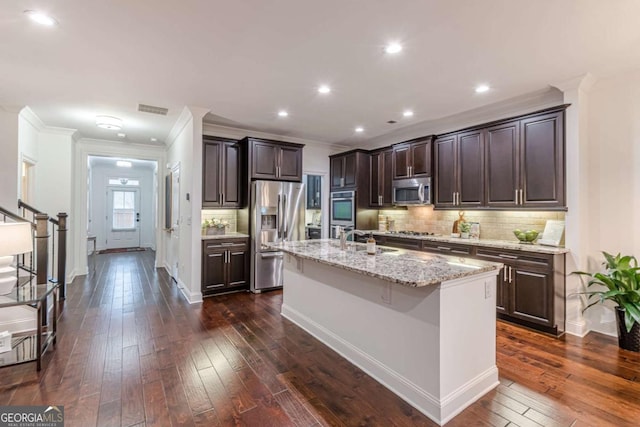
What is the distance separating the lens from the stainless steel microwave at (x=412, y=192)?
4812mm

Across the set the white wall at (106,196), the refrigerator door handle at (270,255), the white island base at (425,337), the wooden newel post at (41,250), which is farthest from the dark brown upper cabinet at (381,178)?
the white wall at (106,196)

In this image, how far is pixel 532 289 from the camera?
11.0ft

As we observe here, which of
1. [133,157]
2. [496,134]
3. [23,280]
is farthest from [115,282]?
[496,134]

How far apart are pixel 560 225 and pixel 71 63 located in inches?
218

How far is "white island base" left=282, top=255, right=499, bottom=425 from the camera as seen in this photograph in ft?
6.51

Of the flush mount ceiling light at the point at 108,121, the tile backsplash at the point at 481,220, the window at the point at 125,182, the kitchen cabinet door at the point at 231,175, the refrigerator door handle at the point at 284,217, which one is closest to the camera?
the tile backsplash at the point at 481,220

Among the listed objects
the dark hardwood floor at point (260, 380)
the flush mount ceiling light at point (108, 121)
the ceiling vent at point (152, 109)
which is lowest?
the dark hardwood floor at point (260, 380)

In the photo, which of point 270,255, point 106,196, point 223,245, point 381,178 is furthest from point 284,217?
point 106,196

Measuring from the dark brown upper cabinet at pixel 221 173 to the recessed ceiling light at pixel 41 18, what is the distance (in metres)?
2.56

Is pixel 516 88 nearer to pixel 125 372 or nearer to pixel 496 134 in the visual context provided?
pixel 496 134

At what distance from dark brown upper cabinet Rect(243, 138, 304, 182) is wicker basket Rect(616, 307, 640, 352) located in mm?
4521

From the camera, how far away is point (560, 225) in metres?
3.51

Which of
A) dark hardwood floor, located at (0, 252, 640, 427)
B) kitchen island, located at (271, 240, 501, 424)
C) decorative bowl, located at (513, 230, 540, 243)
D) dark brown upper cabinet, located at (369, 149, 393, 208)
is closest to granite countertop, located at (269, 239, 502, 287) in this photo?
kitchen island, located at (271, 240, 501, 424)

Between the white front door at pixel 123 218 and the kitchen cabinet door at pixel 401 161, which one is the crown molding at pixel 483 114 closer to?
the kitchen cabinet door at pixel 401 161
